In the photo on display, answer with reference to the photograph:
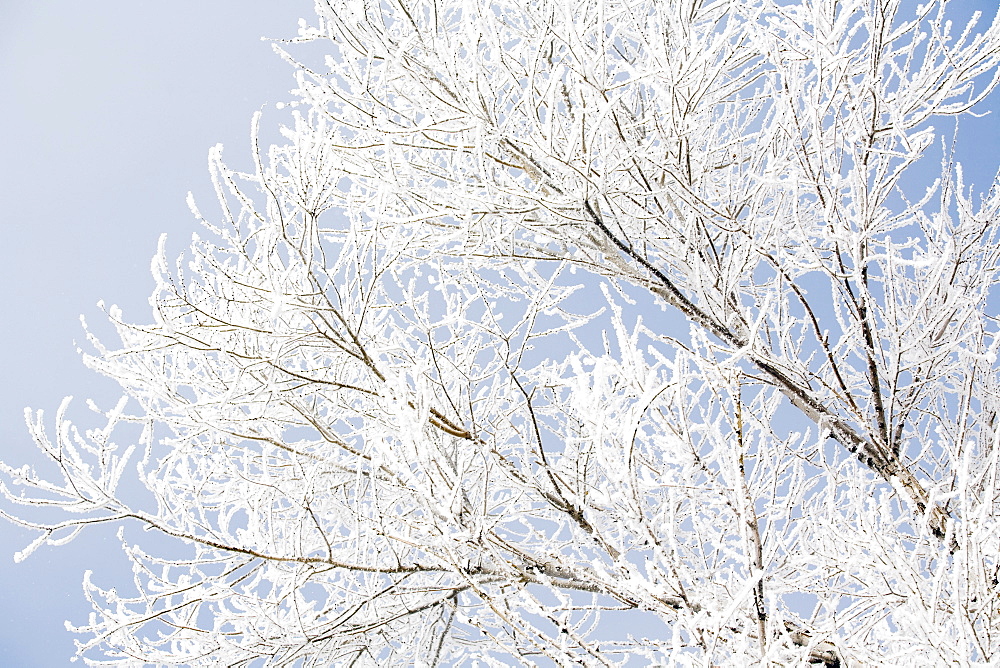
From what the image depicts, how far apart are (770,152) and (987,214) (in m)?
1.04

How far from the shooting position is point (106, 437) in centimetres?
284

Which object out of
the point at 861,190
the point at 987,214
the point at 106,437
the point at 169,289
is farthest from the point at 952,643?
the point at 106,437

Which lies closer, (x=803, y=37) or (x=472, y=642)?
(x=803, y=37)

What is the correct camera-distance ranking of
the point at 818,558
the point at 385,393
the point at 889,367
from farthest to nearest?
1. the point at 889,367
2. the point at 818,558
3. the point at 385,393

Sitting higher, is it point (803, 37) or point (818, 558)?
point (803, 37)

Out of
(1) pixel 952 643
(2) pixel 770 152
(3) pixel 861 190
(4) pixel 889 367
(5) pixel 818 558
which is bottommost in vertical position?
(1) pixel 952 643

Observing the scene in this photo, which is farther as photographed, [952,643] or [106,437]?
[106,437]

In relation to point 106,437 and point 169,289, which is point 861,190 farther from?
point 106,437

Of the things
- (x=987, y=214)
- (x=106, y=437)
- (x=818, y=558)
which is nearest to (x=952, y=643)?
(x=818, y=558)

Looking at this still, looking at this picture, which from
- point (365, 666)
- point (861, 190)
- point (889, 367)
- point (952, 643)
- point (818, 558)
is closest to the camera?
point (952, 643)

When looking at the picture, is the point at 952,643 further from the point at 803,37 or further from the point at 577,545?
the point at 803,37

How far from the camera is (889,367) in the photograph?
11.1 ft

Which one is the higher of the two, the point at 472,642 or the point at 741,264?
the point at 741,264

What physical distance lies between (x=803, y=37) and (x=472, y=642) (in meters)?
3.26
